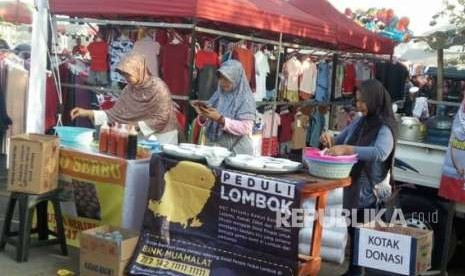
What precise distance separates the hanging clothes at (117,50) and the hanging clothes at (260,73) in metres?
1.75

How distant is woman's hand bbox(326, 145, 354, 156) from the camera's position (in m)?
3.92

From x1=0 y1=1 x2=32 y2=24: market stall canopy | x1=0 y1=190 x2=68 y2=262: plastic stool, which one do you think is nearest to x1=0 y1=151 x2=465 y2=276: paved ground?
x1=0 y1=190 x2=68 y2=262: plastic stool

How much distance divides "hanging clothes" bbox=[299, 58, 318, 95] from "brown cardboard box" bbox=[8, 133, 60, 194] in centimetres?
538

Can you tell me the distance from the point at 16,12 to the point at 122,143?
32.4ft

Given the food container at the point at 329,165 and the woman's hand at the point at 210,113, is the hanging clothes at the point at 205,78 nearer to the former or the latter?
the woman's hand at the point at 210,113

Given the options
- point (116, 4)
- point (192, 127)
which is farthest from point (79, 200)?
point (116, 4)

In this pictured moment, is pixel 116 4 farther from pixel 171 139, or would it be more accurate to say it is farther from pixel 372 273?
pixel 372 273

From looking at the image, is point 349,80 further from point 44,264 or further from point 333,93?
point 44,264

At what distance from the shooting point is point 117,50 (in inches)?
301

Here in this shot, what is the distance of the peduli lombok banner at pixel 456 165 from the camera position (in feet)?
15.7

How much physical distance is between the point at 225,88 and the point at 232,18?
2133 millimetres

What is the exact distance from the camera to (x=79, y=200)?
15.7 feet

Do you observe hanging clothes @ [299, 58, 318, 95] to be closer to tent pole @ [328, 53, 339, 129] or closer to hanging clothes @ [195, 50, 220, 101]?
tent pole @ [328, 53, 339, 129]

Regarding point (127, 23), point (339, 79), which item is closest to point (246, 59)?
point (127, 23)
